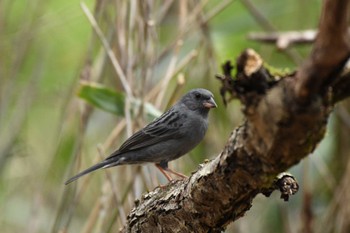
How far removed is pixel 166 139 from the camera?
3.88 metres

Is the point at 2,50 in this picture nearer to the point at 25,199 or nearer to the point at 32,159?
the point at 32,159

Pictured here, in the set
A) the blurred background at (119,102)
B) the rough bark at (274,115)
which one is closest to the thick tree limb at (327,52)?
the rough bark at (274,115)

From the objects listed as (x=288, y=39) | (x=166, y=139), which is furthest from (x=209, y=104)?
(x=288, y=39)

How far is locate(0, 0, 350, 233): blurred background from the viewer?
12.9 ft

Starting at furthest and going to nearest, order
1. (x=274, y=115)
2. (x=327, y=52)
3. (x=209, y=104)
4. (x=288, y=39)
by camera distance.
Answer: (x=209, y=104)
(x=288, y=39)
(x=274, y=115)
(x=327, y=52)

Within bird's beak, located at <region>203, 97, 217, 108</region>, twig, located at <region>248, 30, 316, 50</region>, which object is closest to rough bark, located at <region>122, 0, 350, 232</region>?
twig, located at <region>248, 30, 316, 50</region>

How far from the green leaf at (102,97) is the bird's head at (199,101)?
0.38 metres

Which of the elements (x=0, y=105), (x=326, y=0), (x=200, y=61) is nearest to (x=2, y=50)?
(x=0, y=105)

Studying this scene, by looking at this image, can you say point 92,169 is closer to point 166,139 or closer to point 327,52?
point 166,139

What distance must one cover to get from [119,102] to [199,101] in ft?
1.56

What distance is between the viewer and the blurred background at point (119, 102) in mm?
3944

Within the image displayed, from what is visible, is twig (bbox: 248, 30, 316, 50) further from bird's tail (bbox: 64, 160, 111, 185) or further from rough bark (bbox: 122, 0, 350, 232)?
bird's tail (bbox: 64, 160, 111, 185)

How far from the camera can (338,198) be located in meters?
4.86

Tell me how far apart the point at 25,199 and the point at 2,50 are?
1.95m
